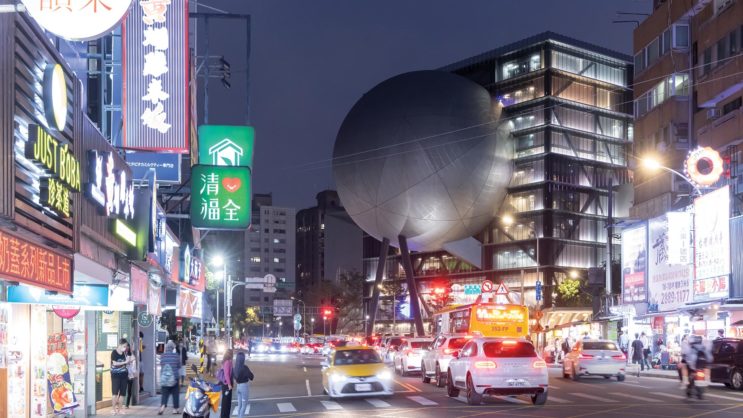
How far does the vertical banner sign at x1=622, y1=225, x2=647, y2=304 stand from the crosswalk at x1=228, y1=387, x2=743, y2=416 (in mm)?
27657

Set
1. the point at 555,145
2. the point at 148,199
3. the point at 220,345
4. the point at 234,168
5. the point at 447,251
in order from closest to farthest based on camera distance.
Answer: the point at 148,199 → the point at 234,168 → the point at 220,345 → the point at 555,145 → the point at 447,251

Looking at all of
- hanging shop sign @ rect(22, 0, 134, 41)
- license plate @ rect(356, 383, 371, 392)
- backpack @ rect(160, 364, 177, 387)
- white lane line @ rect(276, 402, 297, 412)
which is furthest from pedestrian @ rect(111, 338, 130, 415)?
hanging shop sign @ rect(22, 0, 134, 41)

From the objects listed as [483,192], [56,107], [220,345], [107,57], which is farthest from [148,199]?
[483,192]

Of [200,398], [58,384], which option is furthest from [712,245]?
[58,384]

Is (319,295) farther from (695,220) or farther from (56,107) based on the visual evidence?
(56,107)

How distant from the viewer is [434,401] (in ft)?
85.7

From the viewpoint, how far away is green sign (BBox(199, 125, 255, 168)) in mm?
32844

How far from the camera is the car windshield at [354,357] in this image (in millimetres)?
27531

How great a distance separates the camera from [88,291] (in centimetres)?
1991

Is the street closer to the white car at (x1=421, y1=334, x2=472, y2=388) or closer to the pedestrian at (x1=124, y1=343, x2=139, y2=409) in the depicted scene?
the white car at (x1=421, y1=334, x2=472, y2=388)

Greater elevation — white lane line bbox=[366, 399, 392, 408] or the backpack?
the backpack

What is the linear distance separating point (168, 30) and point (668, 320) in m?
35.9

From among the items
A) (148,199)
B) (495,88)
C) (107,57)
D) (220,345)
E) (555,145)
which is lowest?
(220,345)

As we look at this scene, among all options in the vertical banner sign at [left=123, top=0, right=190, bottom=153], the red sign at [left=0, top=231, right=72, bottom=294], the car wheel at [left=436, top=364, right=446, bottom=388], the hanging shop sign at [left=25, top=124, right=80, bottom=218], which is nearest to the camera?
the red sign at [left=0, top=231, right=72, bottom=294]
